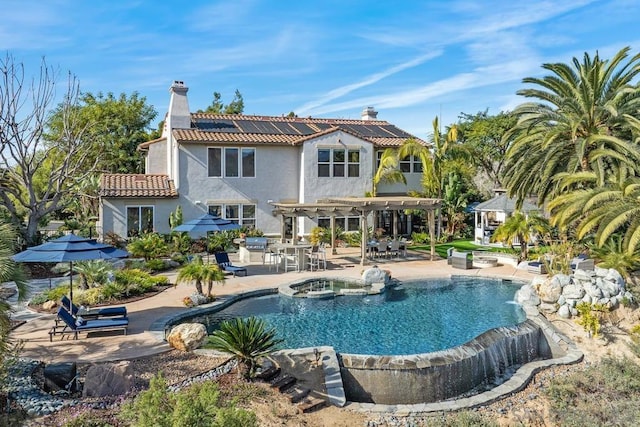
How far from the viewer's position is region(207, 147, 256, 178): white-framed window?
29219 mm

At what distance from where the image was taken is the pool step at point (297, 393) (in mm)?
9508

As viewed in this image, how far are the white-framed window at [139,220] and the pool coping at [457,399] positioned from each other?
42.9 ft

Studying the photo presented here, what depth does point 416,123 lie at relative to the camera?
4541 centimetres

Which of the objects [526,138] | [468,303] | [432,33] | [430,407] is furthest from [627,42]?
[430,407]

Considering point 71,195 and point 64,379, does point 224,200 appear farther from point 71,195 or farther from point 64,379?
point 64,379

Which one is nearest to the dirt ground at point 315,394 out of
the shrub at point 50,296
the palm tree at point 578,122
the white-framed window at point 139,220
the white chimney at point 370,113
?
the shrub at point 50,296

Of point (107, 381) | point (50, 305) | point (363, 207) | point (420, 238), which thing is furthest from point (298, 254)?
point (107, 381)

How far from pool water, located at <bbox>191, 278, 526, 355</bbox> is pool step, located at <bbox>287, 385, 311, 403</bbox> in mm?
2377

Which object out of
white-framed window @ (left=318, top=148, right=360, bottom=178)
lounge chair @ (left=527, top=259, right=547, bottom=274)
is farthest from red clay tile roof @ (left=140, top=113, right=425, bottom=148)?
lounge chair @ (left=527, top=259, right=547, bottom=274)

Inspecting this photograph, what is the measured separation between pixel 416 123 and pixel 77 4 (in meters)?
32.4

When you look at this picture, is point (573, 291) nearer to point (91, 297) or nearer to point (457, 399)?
point (457, 399)

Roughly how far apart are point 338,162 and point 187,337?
21.6 meters

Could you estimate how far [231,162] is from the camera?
29.8 m

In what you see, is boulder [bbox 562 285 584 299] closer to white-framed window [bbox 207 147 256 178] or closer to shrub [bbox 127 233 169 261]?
shrub [bbox 127 233 169 261]
